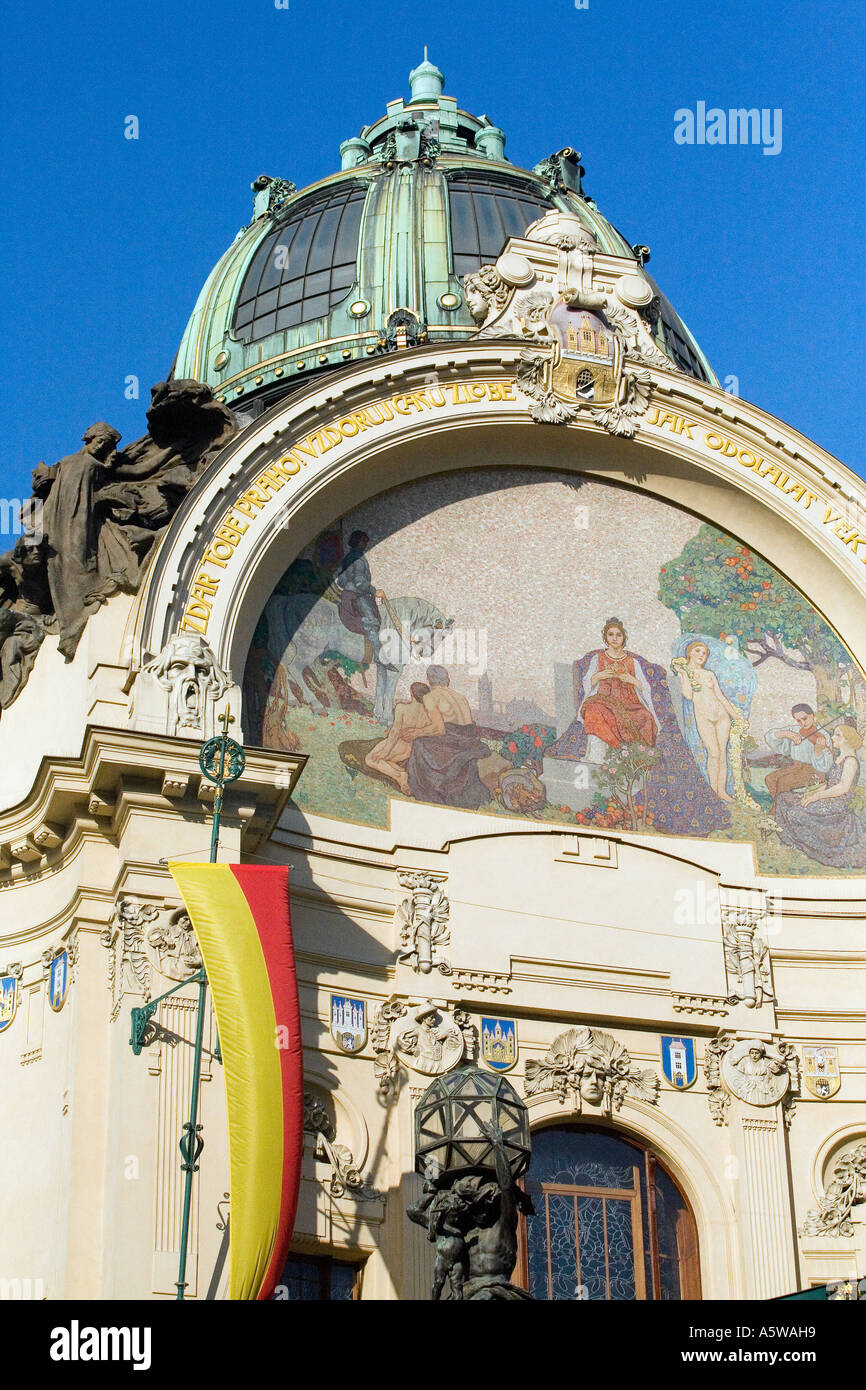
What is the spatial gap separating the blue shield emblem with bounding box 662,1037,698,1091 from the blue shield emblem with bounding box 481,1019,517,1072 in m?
1.26

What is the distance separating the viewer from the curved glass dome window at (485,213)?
75.3 feet

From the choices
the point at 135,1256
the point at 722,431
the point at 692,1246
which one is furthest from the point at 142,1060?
the point at 722,431

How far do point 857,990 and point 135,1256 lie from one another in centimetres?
667

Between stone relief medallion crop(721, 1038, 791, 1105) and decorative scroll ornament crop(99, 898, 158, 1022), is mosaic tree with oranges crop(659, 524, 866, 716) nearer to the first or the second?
stone relief medallion crop(721, 1038, 791, 1105)

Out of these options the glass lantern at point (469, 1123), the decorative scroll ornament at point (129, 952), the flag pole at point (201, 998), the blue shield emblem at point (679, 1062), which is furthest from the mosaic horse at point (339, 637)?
the glass lantern at point (469, 1123)

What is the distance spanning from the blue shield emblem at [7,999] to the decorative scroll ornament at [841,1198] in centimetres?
616

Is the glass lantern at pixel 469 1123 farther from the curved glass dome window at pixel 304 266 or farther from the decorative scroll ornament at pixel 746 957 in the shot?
the curved glass dome window at pixel 304 266

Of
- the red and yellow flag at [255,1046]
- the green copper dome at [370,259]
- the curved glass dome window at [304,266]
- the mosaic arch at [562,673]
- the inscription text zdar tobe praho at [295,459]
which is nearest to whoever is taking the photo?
the red and yellow flag at [255,1046]

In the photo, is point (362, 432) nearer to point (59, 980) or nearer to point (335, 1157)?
point (59, 980)

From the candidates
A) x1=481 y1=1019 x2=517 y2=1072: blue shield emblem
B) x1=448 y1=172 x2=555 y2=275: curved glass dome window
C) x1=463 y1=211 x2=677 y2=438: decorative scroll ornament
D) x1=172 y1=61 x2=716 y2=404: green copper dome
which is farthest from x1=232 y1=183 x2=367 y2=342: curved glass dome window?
x1=481 y1=1019 x2=517 y2=1072: blue shield emblem

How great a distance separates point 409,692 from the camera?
16875 millimetres

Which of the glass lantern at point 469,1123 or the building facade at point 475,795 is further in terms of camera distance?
the building facade at point 475,795

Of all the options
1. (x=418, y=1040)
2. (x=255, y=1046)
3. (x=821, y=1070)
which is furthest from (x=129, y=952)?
(x=821, y=1070)

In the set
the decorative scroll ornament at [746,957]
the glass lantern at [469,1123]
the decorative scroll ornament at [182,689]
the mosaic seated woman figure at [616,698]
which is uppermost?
the mosaic seated woman figure at [616,698]
